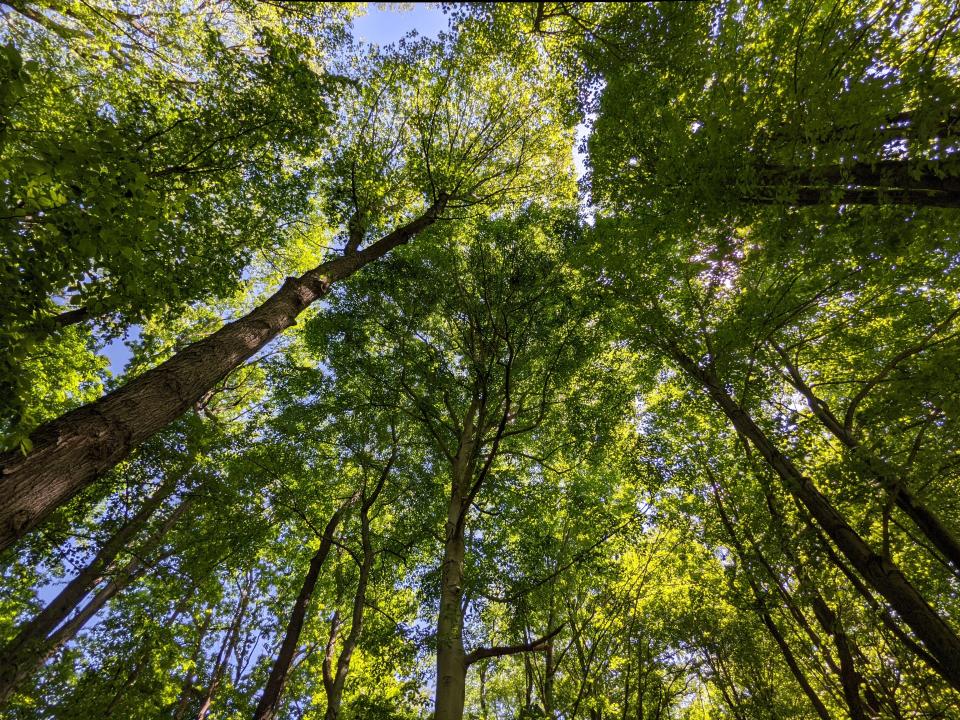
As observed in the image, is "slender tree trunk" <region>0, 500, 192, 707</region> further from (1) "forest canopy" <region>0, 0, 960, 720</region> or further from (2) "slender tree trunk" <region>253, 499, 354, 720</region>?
(2) "slender tree trunk" <region>253, 499, 354, 720</region>

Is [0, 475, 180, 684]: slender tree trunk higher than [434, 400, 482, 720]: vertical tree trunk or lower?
higher

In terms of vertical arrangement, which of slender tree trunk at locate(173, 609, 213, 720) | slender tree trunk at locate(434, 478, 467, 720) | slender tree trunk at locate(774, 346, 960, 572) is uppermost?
slender tree trunk at locate(173, 609, 213, 720)

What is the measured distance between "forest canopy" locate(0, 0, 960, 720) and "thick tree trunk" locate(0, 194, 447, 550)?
82 millimetres

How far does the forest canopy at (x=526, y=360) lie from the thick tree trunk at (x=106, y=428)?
0.27 ft

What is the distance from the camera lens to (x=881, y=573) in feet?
13.9

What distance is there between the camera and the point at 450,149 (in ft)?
31.5

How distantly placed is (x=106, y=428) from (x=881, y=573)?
764cm

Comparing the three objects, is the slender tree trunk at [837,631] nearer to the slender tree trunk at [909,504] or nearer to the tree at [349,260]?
the slender tree trunk at [909,504]

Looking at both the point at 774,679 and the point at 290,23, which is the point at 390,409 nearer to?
the point at 290,23

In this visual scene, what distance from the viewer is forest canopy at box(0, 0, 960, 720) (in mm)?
4789

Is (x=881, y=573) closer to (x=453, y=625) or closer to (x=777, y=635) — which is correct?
(x=777, y=635)

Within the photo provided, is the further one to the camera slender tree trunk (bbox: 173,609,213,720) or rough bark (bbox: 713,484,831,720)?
slender tree trunk (bbox: 173,609,213,720)

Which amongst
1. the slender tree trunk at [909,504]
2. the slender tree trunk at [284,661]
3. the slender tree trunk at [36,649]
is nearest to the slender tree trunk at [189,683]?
the slender tree trunk at [36,649]

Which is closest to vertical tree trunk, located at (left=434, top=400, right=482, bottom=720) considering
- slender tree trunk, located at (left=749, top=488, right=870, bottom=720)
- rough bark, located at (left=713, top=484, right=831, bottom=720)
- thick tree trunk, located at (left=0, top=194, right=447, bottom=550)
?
thick tree trunk, located at (left=0, top=194, right=447, bottom=550)
